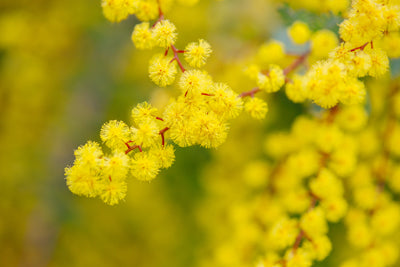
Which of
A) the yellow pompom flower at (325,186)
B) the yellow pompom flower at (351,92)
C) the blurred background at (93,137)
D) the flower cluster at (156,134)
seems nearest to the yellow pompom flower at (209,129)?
the flower cluster at (156,134)

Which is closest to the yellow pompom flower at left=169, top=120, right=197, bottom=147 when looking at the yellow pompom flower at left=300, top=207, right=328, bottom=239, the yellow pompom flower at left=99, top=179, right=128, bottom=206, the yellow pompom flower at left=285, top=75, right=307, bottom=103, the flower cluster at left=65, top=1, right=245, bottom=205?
the flower cluster at left=65, top=1, right=245, bottom=205

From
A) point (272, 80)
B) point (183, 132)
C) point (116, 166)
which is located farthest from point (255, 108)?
point (116, 166)

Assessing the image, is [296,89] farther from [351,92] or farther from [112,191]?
[112,191]

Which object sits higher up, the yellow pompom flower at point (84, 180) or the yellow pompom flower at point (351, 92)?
the yellow pompom flower at point (351, 92)

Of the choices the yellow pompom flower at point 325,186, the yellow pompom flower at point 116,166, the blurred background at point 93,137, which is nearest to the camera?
the yellow pompom flower at point 116,166

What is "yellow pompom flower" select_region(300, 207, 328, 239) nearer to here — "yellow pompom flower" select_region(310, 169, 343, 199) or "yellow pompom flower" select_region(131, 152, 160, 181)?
"yellow pompom flower" select_region(310, 169, 343, 199)

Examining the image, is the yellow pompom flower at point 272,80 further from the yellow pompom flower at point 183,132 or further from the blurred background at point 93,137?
the blurred background at point 93,137

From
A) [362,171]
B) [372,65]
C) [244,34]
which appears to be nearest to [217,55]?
[244,34]

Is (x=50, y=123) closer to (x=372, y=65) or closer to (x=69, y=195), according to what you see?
(x=69, y=195)
